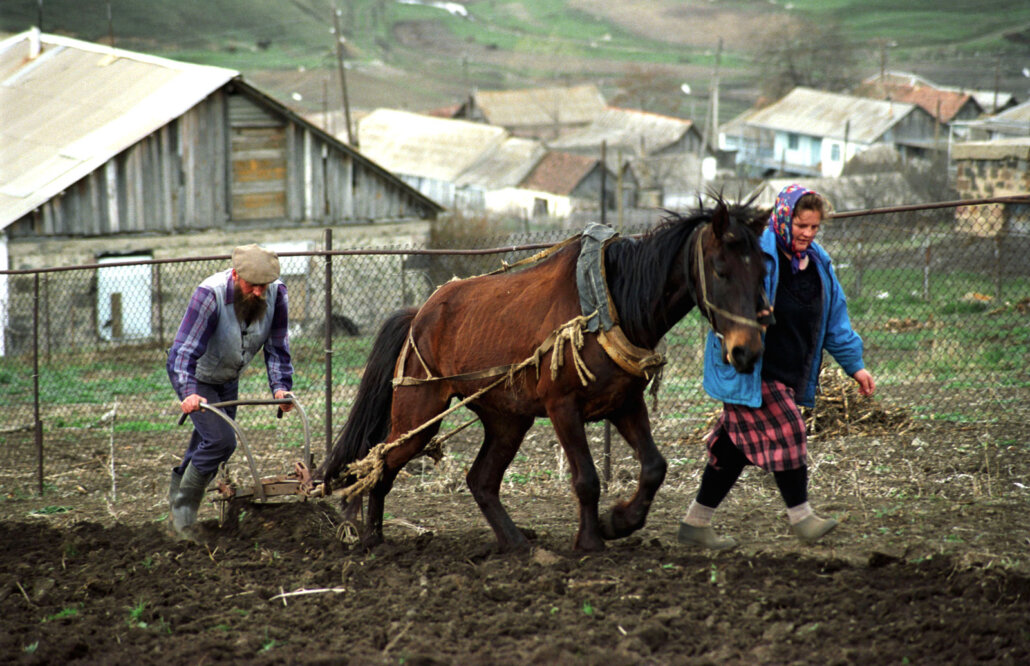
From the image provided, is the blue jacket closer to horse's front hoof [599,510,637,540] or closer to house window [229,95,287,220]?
horse's front hoof [599,510,637,540]

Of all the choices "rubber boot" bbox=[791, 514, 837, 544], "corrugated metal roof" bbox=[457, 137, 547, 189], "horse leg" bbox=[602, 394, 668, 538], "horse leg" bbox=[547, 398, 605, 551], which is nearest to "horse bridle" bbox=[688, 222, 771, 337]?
"horse leg" bbox=[602, 394, 668, 538]

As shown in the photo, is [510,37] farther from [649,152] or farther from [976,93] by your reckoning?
[976,93]

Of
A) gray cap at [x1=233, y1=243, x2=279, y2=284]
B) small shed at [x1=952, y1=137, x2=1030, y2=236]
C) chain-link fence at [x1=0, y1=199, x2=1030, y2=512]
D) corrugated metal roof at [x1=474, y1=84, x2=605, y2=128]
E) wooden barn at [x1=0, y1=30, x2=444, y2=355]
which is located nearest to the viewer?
gray cap at [x1=233, y1=243, x2=279, y2=284]

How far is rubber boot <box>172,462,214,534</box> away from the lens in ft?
17.4

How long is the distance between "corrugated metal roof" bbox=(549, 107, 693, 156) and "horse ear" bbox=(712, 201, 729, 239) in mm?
45558

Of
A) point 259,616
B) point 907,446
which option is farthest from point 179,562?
point 907,446

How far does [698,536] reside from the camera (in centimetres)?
469

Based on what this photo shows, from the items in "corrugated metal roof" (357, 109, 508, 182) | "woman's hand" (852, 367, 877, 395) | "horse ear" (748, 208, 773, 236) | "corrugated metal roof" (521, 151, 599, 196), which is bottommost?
"woman's hand" (852, 367, 877, 395)

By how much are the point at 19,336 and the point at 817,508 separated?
1441cm

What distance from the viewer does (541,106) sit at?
2564 inches

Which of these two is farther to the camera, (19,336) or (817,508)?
(19,336)

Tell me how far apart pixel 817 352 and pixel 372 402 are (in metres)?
2.42

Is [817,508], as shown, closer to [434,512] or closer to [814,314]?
[814,314]

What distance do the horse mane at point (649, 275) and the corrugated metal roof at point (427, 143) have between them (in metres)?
44.2
